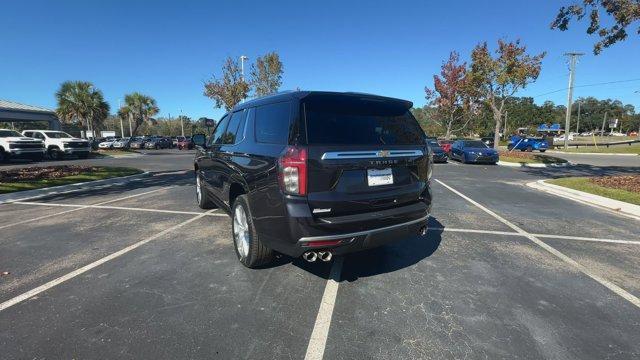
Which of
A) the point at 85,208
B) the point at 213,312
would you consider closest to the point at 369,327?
the point at 213,312

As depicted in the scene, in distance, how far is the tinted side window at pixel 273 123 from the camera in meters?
3.45

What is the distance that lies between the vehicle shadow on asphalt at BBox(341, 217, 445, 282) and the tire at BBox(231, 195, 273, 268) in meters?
0.96

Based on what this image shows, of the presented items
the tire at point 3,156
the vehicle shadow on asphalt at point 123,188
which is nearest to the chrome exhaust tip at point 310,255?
the vehicle shadow on asphalt at point 123,188

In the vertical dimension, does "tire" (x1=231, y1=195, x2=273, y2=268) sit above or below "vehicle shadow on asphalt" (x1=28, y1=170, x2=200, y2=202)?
above

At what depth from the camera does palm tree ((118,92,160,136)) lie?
175ft

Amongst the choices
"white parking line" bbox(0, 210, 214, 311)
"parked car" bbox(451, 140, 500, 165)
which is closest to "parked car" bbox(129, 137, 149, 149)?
"parked car" bbox(451, 140, 500, 165)

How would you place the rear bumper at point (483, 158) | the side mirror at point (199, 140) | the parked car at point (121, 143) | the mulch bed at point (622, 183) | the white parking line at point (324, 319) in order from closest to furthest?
the white parking line at point (324, 319) < the side mirror at point (199, 140) < the mulch bed at point (622, 183) < the rear bumper at point (483, 158) < the parked car at point (121, 143)

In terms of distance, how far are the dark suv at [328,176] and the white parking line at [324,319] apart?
47 cm

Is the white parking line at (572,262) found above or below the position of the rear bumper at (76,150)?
below

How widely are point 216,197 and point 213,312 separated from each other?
104 inches

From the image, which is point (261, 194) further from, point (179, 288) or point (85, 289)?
point (85, 289)

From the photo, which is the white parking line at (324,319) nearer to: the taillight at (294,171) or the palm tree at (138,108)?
the taillight at (294,171)

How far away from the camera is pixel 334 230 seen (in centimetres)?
318

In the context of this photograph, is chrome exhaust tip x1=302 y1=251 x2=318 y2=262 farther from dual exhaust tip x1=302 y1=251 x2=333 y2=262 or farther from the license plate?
the license plate
